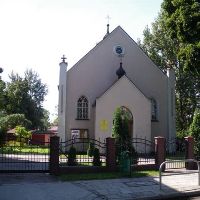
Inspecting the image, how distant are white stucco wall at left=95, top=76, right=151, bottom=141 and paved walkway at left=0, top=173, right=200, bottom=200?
13186 millimetres

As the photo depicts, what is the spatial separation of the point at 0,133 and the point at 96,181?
8647 millimetres

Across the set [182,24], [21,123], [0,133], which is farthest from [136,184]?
[21,123]

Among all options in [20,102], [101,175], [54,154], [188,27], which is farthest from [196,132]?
[20,102]

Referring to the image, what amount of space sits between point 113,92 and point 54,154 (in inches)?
540

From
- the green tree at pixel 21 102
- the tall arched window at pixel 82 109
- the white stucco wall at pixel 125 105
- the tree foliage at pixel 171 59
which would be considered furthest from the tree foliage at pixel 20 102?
the white stucco wall at pixel 125 105

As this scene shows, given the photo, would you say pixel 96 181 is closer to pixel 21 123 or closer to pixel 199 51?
pixel 199 51

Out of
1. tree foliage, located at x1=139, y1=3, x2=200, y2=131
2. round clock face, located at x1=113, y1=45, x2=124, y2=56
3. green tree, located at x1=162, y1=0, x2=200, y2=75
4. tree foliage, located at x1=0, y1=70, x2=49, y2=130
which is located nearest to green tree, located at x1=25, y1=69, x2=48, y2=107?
tree foliage, located at x1=0, y1=70, x2=49, y2=130

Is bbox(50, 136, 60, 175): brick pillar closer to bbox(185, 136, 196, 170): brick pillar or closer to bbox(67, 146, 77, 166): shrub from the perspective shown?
bbox(67, 146, 77, 166): shrub

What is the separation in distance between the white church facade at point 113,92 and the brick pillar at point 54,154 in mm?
12583

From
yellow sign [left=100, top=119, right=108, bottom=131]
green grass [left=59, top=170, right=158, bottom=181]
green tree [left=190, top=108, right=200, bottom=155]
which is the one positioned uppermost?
yellow sign [left=100, top=119, right=108, bottom=131]

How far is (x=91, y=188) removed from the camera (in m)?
13.6

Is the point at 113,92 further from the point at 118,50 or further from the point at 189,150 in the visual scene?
the point at 189,150

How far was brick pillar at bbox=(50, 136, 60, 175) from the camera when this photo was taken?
16156 mm

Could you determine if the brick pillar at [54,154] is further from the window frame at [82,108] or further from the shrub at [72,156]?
the window frame at [82,108]
